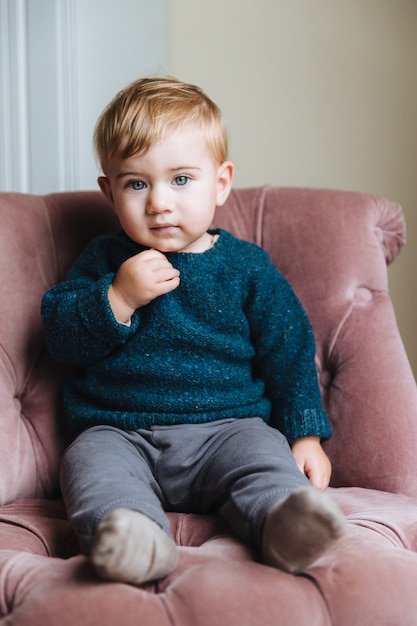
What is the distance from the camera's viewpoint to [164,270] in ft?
4.46

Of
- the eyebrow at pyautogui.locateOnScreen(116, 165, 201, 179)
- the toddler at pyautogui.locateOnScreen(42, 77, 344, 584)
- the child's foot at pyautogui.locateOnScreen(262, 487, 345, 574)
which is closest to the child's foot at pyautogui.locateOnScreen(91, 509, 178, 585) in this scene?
the child's foot at pyautogui.locateOnScreen(262, 487, 345, 574)

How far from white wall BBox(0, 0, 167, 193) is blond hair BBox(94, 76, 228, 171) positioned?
0.57m

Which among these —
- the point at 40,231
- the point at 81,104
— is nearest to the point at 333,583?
the point at 40,231

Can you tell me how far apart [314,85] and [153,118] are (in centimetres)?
101

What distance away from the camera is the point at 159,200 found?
1316mm

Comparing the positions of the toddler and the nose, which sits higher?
the nose

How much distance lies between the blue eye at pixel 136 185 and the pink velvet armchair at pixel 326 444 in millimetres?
262

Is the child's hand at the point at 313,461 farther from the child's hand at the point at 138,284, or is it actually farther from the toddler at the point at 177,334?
the child's hand at the point at 138,284

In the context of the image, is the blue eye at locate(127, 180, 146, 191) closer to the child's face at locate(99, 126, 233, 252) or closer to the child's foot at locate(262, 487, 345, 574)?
the child's face at locate(99, 126, 233, 252)

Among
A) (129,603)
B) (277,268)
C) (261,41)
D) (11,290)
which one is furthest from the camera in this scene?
(261,41)

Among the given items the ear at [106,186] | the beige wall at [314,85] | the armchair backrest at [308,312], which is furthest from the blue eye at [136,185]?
the beige wall at [314,85]

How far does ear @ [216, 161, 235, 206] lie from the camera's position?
4.76 feet

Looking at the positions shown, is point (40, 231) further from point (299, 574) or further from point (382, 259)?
point (299, 574)

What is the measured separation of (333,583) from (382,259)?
2.68ft
